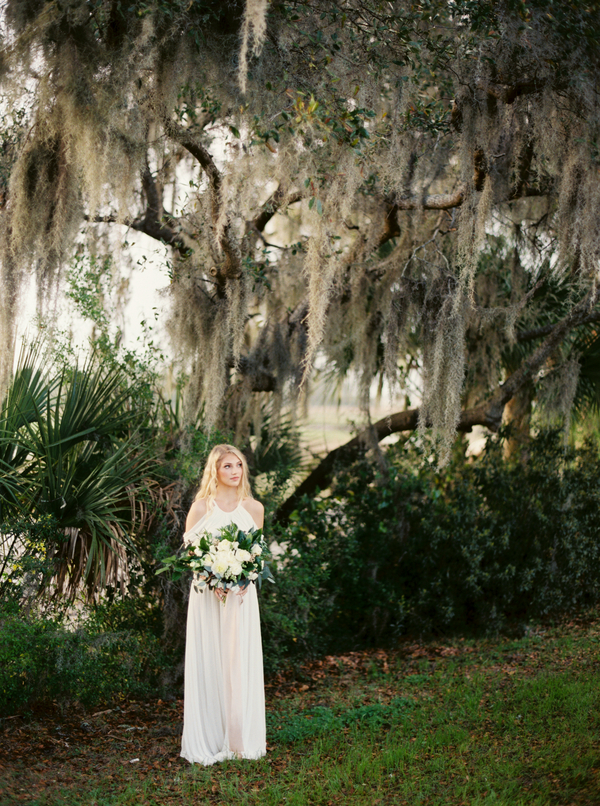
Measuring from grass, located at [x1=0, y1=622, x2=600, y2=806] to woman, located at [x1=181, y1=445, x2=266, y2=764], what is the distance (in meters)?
0.16

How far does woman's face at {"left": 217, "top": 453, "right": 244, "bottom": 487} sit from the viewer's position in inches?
189

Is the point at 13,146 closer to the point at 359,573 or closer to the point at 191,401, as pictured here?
the point at 191,401

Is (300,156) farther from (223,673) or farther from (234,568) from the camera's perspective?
(223,673)

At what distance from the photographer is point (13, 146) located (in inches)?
232

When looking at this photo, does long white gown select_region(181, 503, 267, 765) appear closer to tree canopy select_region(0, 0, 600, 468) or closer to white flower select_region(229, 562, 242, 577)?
white flower select_region(229, 562, 242, 577)

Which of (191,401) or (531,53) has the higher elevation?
(531,53)

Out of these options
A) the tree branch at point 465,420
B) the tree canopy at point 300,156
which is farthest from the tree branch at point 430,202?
the tree branch at point 465,420

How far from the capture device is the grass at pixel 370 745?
409cm

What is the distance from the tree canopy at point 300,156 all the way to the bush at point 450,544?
4.17 ft

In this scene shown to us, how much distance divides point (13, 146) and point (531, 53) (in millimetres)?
4111

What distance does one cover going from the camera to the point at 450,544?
7.75 m

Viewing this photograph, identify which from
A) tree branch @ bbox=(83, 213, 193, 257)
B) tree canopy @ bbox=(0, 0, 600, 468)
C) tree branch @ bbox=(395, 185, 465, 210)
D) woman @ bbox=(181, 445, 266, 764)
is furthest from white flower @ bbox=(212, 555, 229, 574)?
tree branch @ bbox=(395, 185, 465, 210)

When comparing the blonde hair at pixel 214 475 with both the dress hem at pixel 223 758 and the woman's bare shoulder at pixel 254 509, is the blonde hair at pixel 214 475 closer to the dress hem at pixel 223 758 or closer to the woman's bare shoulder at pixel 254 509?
the woman's bare shoulder at pixel 254 509

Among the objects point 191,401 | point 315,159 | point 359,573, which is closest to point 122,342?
point 191,401
